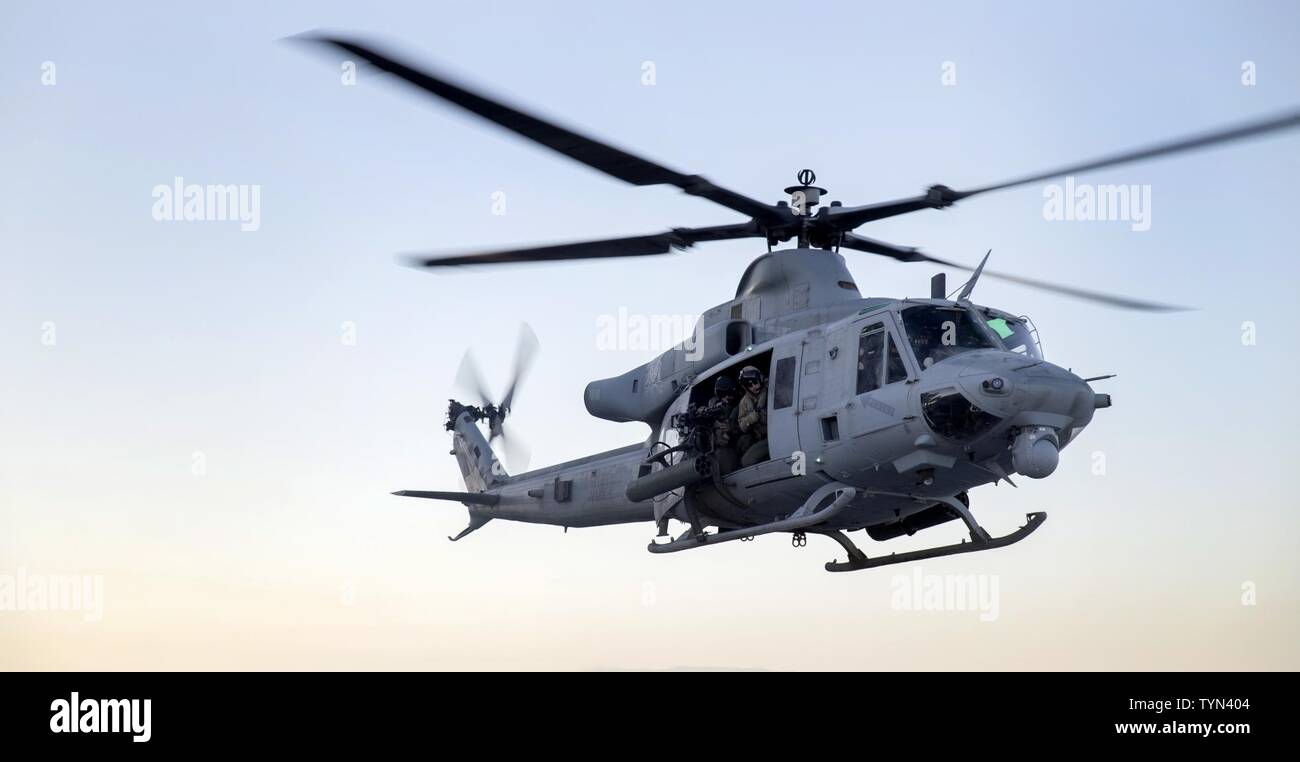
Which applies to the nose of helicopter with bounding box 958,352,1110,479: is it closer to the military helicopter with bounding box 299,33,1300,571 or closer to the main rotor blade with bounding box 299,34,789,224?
the military helicopter with bounding box 299,33,1300,571

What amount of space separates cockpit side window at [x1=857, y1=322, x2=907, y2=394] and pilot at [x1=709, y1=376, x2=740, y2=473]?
6.75 feet

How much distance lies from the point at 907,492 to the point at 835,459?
1.01 metres

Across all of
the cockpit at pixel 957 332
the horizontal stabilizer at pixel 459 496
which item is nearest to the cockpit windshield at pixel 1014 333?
the cockpit at pixel 957 332

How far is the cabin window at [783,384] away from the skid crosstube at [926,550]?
73.6 inches

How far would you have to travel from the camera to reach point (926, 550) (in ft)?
53.2

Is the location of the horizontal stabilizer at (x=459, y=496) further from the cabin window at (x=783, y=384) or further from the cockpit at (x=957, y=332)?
the cockpit at (x=957, y=332)

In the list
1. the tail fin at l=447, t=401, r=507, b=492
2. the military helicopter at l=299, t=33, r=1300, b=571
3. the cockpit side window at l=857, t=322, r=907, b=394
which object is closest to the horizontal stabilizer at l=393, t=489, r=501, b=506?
the tail fin at l=447, t=401, r=507, b=492

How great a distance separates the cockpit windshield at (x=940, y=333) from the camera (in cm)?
1489

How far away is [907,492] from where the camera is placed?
1571 centimetres

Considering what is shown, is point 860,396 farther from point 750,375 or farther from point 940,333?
point 750,375
